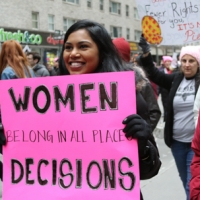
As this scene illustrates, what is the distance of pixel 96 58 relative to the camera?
87.2 inches

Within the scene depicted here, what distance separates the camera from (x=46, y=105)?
7.11 feet

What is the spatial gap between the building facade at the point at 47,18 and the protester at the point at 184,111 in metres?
22.1

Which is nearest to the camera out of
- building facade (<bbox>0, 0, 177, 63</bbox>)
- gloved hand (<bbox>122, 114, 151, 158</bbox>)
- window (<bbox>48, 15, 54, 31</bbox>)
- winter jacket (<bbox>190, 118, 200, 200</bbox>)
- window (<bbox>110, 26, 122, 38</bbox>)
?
gloved hand (<bbox>122, 114, 151, 158</bbox>)

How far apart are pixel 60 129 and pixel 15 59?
8.26 feet

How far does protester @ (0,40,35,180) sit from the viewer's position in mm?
4427

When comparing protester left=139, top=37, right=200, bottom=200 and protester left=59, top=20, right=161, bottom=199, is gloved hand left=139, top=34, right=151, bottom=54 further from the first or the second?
protester left=59, top=20, right=161, bottom=199

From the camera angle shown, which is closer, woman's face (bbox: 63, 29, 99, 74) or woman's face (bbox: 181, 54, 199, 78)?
woman's face (bbox: 63, 29, 99, 74)

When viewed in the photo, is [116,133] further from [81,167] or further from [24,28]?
[24,28]

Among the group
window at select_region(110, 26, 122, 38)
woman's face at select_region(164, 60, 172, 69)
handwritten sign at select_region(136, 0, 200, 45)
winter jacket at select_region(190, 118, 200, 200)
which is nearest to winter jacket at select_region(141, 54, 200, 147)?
handwritten sign at select_region(136, 0, 200, 45)

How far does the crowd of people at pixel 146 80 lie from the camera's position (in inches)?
85.2

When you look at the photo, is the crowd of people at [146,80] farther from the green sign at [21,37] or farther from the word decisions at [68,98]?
the green sign at [21,37]

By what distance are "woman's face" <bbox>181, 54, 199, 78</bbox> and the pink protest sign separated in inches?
83.7

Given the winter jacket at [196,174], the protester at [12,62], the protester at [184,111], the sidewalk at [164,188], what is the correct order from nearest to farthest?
1. the winter jacket at [196,174]
2. the protester at [184,111]
3. the protester at [12,62]
4. the sidewalk at [164,188]

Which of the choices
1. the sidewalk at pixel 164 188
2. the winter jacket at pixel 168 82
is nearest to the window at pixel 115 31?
the sidewalk at pixel 164 188
